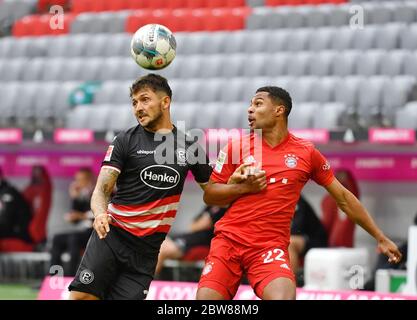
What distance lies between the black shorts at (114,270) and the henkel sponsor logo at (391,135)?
18.8 feet

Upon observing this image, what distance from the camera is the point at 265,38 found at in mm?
16406

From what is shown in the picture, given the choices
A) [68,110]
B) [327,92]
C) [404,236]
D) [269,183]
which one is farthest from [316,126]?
[269,183]

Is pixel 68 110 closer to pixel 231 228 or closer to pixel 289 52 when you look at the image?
pixel 289 52

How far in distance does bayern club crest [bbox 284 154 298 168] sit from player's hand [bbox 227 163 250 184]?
336 millimetres

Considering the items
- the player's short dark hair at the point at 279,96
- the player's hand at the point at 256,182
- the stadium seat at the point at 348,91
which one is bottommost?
the player's hand at the point at 256,182

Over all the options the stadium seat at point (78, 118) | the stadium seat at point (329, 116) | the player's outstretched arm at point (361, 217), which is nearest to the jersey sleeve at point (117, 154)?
the player's outstretched arm at point (361, 217)

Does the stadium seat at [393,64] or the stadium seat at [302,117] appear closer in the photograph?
the stadium seat at [302,117]

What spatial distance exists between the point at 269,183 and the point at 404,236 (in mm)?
7146

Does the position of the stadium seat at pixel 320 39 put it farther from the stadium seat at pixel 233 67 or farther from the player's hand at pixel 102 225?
the player's hand at pixel 102 225

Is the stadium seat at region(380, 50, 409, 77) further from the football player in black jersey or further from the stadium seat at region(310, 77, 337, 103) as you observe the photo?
the football player in black jersey

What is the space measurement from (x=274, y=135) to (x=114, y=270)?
1.46 m

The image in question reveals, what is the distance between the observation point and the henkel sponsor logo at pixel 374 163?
557 inches

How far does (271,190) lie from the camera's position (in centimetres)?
728

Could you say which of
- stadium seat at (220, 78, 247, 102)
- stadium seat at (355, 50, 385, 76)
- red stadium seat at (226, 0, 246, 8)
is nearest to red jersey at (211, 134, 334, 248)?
stadium seat at (355, 50, 385, 76)
